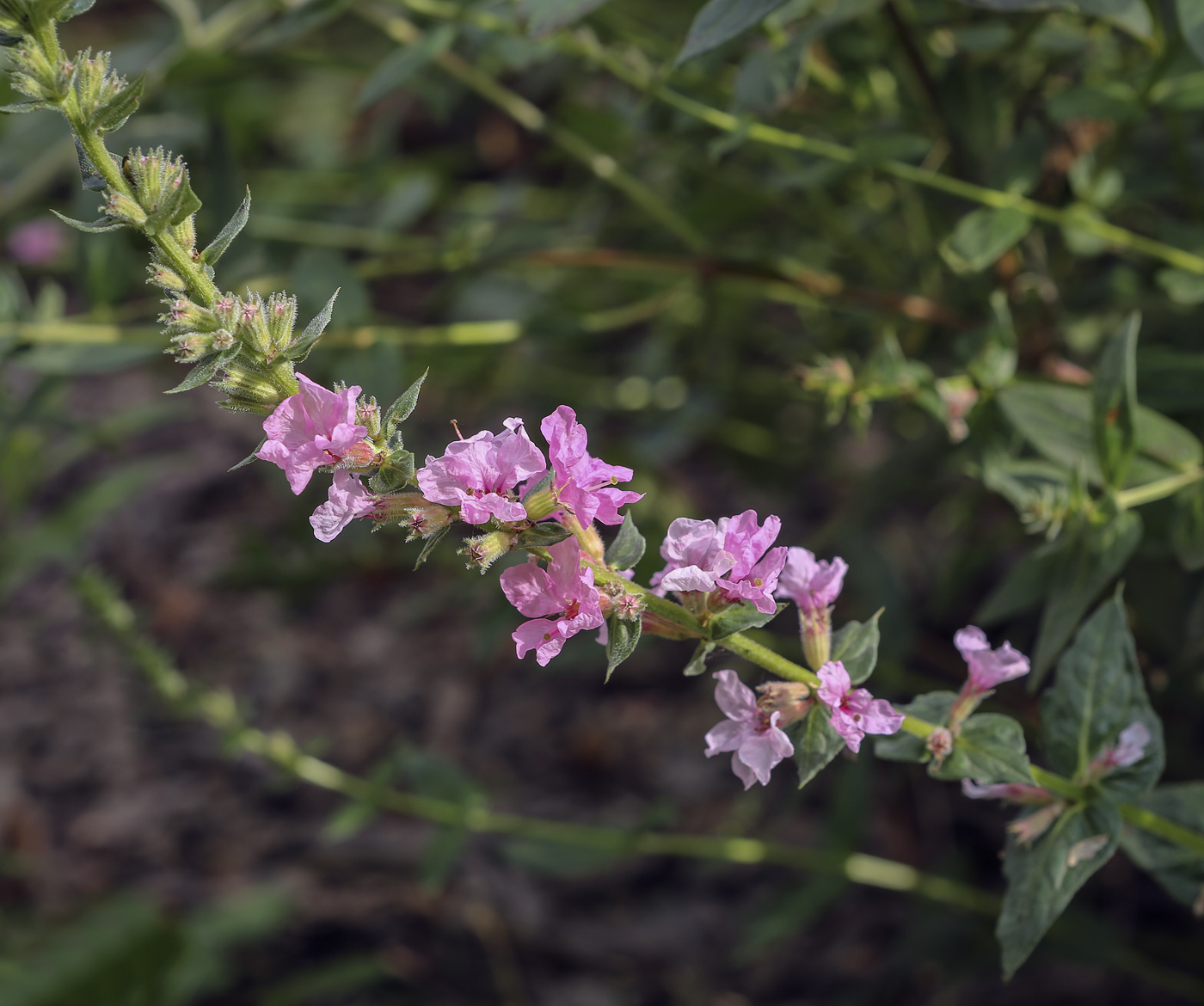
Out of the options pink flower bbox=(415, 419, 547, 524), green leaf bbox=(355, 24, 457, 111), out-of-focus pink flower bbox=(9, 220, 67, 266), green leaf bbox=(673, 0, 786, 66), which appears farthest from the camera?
out-of-focus pink flower bbox=(9, 220, 67, 266)

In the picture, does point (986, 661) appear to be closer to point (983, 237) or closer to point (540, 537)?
point (540, 537)

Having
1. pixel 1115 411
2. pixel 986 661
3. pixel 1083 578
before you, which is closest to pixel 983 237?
pixel 1115 411

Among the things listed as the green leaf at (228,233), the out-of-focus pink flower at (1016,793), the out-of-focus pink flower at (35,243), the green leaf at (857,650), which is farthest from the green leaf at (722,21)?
the out-of-focus pink flower at (35,243)

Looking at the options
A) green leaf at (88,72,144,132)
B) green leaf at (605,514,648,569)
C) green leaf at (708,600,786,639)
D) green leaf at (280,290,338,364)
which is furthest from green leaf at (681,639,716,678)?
green leaf at (88,72,144,132)

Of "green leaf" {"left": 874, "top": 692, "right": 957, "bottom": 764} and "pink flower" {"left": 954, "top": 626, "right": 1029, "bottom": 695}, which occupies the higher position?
"pink flower" {"left": 954, "top": 626, "right": 1029, "bottom": 695}

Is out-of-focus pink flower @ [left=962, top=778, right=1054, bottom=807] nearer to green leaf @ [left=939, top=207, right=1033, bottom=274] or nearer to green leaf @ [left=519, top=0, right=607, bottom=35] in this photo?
green leaf @ [left=939, top=207, right=1033, bottom=274]

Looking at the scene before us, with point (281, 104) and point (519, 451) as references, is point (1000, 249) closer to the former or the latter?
point (519, 451)
